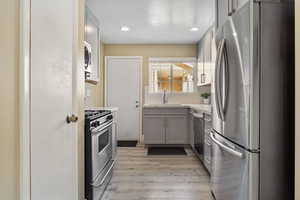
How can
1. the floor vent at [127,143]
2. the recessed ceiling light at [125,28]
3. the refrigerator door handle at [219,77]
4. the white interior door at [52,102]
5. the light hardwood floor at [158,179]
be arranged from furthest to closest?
1. the floor vent at [127,143]
2. the recessed ceiling light at [125,28]
3. the light hardwood floor at [158,179]
4. the refrigerator door handle at [219,77]
5. the white interior door at [52,102]

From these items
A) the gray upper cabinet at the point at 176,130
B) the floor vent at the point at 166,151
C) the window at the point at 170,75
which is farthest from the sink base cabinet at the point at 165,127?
the window at the point at 170,75

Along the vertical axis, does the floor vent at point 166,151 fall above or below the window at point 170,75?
below

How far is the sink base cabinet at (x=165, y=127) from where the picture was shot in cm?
485

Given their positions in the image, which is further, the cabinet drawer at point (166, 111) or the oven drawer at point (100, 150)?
the cabinet drawer at point (166, 111)

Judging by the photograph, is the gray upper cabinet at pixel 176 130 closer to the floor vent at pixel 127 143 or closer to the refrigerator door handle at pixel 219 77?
the floor vent at pixel 127 143

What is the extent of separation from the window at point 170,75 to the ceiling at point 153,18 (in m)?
0.63

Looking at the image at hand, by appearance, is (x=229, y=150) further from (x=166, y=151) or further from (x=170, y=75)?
(x=170, y=75)

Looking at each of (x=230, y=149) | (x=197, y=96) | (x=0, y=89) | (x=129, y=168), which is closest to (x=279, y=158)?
(x=230, y=149)

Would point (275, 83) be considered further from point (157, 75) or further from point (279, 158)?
point (157, 75)

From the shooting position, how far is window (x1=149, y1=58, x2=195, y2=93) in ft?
19.0

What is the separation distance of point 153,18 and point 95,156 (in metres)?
2.53

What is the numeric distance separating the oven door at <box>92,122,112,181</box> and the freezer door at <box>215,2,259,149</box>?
1160 millimetres

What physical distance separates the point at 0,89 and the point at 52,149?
64cm

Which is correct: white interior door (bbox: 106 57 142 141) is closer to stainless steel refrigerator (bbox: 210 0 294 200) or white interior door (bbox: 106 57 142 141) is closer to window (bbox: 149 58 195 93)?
window (bbox: 149 58 195 93)
